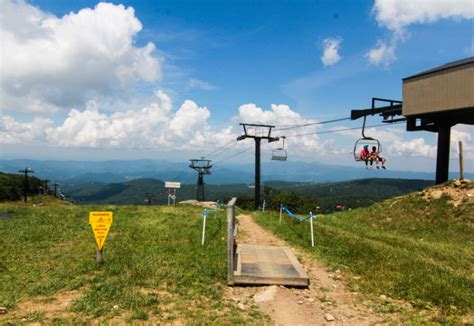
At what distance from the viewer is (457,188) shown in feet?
78.0

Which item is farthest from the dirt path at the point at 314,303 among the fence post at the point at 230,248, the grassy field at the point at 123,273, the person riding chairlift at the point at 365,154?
the person riding chairlift at the point at 365,154

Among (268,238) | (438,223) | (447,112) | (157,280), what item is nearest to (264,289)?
(157,280)

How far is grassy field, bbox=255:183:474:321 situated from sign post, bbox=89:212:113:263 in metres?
8.28

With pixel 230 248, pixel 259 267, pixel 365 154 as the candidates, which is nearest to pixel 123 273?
pixel 230 248

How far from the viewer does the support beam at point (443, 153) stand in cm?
2516

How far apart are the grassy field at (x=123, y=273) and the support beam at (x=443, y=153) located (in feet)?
65.3

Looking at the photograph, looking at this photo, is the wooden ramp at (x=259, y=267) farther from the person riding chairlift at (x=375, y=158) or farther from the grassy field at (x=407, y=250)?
the person riding chairlift at (x=375, y=158)

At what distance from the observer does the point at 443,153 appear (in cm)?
2570

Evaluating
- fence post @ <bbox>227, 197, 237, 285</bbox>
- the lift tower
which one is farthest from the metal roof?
the lift tower

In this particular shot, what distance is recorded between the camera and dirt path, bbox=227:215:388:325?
735 centimetres

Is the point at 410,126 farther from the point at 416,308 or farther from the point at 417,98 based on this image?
the point at 416,308

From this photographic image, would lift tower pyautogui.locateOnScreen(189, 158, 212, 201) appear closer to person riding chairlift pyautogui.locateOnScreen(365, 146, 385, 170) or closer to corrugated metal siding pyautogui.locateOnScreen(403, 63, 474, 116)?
corrugated metal siding pyautogui.locateOnScreen(403, 63, 474, 116)

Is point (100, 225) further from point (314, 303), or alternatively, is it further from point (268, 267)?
point (314, 303)

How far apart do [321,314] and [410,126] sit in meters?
22.8
